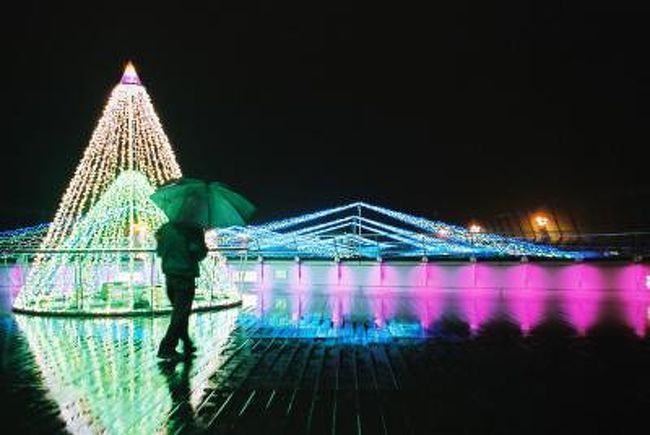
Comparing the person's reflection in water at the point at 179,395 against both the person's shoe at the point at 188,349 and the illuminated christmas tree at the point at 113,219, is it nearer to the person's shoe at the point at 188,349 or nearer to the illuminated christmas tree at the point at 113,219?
the person's shoe at the point at 188,349

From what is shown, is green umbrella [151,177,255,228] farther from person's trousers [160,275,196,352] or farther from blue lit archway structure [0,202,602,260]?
blue lit archway structure [0,202,602,260]

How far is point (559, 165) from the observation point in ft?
136

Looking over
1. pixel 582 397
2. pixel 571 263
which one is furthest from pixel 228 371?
pixel 571 263

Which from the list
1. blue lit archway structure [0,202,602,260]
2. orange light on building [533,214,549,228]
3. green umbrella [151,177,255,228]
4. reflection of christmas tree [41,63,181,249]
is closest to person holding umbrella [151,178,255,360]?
green umbrella [151,177,255,228]

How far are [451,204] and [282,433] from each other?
172 ft

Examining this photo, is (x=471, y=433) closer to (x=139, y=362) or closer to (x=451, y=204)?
(x=139, y=362)

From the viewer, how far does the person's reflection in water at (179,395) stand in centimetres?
432

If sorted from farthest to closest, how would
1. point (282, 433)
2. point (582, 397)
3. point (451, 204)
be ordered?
point (451, 204) < point (582, 397) < point (282, 433)

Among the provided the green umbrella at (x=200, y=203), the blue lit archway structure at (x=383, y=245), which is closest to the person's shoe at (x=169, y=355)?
the green umbrella at (x=200, y=203)

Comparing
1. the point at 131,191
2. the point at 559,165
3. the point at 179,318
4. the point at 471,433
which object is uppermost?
the point at 559,165

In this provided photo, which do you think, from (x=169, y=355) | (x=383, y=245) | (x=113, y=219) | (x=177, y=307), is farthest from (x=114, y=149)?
(x=383, y=245)

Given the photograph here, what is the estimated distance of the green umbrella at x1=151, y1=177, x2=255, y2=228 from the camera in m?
7.46

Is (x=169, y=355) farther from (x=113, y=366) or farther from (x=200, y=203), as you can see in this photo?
(x=200, y=203)

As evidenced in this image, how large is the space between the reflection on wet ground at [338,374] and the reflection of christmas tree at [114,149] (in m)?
2.80
